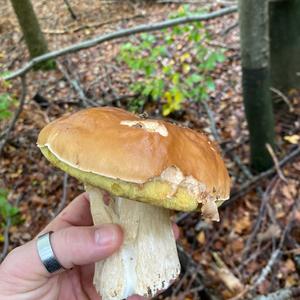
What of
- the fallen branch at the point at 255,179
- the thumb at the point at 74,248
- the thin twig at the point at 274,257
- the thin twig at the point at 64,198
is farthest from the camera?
the thin twig at the point at 64,198

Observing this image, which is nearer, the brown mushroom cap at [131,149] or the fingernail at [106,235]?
the brown mushroom cap at [131,149]

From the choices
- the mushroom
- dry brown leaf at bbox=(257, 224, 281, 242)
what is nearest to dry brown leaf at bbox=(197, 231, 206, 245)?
dry brown leaf at bbox=(257, 224, 281, 242)

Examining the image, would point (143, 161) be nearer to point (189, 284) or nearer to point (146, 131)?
point (146, 131)

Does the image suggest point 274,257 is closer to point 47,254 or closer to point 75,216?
point 75,216

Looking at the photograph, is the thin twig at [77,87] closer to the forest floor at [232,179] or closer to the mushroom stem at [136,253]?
the forest floor at [232,179]

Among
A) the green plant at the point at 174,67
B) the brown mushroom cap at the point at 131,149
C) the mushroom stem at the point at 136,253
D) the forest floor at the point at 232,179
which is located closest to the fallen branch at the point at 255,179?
the forest floor at the point at 232,179

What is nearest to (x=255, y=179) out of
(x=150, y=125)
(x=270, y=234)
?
(x=270, y=234)

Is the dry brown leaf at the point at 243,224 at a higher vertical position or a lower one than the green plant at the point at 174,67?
lower
